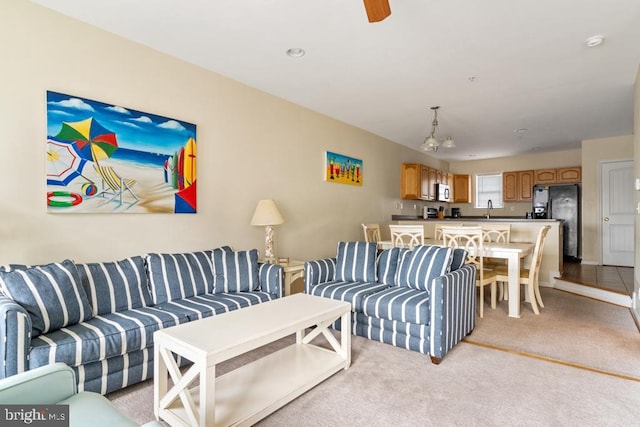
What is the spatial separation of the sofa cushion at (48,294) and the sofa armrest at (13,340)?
190 millimetres

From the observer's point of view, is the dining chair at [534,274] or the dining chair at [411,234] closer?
the dining chair at [534,274]

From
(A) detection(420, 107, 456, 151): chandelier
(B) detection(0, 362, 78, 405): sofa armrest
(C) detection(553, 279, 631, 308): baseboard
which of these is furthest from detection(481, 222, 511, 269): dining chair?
(B) detection(0, 362, 78, 405): sofa armrest

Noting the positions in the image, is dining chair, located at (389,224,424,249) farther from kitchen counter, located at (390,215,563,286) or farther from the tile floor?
the tile floor

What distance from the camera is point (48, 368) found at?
1.32 m

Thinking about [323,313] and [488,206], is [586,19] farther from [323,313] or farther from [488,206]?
[488,206]

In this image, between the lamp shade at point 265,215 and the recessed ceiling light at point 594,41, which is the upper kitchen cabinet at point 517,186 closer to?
the recessed ceiling light at point 594,41

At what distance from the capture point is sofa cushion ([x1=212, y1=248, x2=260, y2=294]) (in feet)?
10.3

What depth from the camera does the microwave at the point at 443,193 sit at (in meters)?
7.78

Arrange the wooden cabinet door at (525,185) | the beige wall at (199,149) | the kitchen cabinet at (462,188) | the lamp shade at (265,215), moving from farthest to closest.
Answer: the kitchen cabinet at (462,188)
the wooden cabinet door at (525,185)
the lamp shade at (265,215)
the beige wall at (199,149)

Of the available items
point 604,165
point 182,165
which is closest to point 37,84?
point 182,165

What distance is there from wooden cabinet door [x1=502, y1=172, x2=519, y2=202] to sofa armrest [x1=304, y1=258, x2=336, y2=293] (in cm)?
614

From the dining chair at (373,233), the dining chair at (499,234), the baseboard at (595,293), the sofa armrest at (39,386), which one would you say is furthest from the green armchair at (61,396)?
the baseboard at (595,293)

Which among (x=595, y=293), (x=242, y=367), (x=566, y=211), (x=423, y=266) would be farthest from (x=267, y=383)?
(x=566, y=211)

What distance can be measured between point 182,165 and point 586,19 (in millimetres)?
3431
